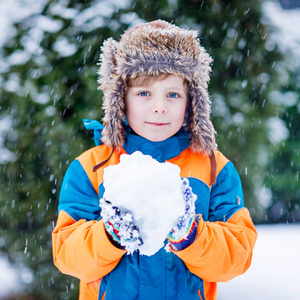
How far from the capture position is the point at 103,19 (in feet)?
8.68

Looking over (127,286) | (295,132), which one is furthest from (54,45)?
(295,132)

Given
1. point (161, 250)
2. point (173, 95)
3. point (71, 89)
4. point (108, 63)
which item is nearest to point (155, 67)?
point (173, 95)

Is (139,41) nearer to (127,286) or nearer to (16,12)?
(127,286)

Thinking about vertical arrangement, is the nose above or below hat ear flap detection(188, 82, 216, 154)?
above

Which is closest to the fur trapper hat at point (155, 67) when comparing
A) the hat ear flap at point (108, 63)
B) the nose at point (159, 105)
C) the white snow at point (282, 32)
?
the hat ear flap at point (108, 63)

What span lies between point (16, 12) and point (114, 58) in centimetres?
140

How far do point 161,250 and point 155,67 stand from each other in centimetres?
82

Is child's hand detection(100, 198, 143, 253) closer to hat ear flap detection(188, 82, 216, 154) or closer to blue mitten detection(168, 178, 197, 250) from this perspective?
blue mitten detection(168, 178, 197, 250)

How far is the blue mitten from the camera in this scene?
1.26m

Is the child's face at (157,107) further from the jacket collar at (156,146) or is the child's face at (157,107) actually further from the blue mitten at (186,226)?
the blue mitten at (186,226)

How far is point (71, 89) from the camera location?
8.78 ft

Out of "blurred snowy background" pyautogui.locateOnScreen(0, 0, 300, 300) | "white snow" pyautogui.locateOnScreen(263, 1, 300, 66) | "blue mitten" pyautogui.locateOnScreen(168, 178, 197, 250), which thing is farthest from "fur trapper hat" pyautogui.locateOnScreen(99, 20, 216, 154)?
"white snow" pyautogui.locateOnScreen(263, 1, 300, 66)

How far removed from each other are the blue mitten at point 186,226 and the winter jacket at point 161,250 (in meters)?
0.03

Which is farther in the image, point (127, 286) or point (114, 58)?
point (114, 58)
